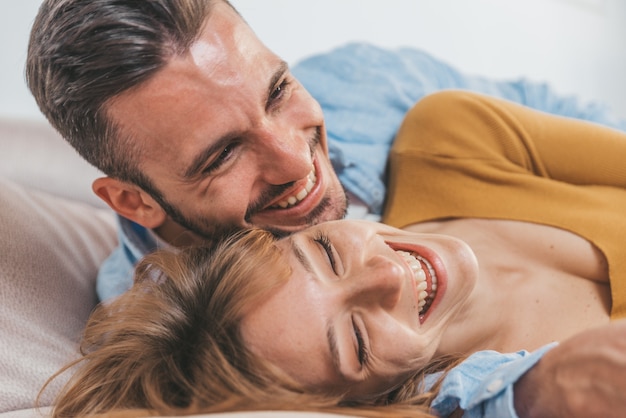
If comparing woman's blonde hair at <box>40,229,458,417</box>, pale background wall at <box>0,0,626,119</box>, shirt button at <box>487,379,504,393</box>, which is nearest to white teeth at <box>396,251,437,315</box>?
woman's blonde hair at <box>40,229,458,417</box>

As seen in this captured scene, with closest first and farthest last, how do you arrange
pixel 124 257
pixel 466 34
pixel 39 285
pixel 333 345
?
pixel 333 345 → pixel 39 285 → pixel 124 257 → pixel 466 34

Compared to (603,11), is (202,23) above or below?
above

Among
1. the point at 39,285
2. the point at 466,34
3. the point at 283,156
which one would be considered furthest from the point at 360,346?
the point at 466,34

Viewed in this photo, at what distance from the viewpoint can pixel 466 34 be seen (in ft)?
8.09

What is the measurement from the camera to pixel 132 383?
898 millimetres

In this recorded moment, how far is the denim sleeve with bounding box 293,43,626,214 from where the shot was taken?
144 centimetres

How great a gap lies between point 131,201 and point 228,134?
29 cm

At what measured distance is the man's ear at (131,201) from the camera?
3.84ft

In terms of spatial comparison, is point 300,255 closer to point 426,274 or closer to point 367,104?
point 426,274

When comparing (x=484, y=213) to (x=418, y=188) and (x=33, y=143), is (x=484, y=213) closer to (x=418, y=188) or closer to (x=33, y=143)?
(x=418, y=188)

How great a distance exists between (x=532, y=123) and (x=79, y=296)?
933 millimetres

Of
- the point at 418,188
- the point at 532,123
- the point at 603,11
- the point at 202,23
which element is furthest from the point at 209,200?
the point at 603,11

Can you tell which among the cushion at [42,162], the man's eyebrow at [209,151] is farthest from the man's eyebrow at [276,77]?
the cushion at [42,162]

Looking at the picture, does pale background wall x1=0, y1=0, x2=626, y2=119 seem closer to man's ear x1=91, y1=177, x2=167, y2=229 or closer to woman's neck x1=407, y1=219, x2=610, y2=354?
man's ear x1=91, y1=177, x2=167, y2=229
